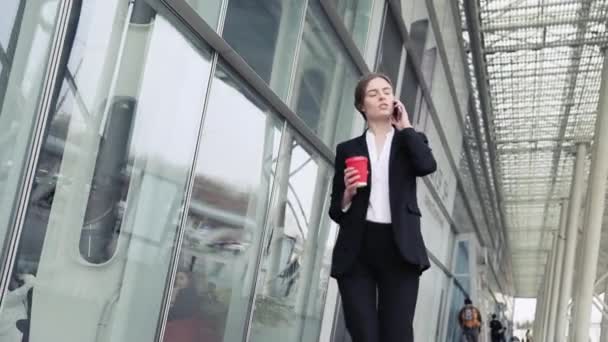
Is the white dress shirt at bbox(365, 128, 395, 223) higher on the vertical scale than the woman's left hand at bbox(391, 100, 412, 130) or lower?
lower

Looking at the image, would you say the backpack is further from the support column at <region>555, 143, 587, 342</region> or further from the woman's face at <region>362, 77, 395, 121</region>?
the woman's face at <region>362, 77, 395, 121</region>

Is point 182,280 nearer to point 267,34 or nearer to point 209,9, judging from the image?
point 209,9

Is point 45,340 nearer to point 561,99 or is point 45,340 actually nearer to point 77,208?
point 77,208

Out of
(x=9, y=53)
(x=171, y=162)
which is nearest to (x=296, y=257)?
(x=171, y=162)

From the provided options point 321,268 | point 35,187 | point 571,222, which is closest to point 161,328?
point 35,187

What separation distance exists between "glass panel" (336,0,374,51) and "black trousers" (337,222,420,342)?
6.23 metres

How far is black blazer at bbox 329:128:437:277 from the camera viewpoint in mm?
2275

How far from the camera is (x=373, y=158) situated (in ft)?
8.10

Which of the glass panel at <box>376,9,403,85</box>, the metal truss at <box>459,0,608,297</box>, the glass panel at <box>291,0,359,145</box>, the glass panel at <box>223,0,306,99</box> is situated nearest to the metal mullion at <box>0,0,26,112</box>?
the glass panel at <box>223,0,306,99</box>

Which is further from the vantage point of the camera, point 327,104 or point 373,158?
point 327,104

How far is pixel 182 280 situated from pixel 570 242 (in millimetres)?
24884

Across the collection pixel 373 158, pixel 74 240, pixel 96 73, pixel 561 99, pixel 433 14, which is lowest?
pixel 74 240

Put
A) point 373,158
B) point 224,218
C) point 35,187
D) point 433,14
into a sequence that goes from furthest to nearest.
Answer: point 433,14
point 224,218
point 35,187
point 373,158

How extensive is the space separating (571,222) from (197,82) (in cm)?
2492
